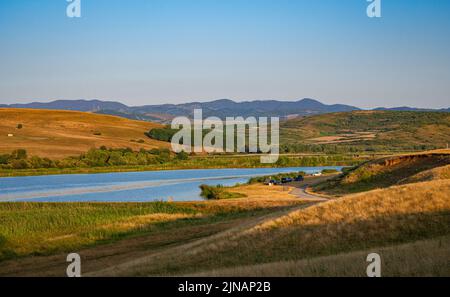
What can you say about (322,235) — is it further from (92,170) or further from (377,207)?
(92,170)

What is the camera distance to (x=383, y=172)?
168 ft

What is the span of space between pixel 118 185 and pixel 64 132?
189 ft

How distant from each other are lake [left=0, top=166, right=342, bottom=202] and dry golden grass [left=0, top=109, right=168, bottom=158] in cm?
2035

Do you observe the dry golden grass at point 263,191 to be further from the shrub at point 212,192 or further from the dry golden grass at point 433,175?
the dry golden grass at point 433,175

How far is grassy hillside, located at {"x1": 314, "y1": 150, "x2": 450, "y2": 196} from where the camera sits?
157 feet

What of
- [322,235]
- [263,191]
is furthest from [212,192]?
[322,235]

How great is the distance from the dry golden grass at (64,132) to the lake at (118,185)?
20347 millimetres

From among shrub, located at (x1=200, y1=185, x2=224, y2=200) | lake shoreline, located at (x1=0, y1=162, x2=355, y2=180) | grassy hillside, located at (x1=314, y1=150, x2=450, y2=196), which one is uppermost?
→ grassy hillside, located at (x1=314, y1=150, x2=450, y2=196)

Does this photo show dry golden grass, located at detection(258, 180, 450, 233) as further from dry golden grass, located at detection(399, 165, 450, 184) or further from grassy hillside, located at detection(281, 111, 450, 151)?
grassy hillside, located at detection(281, 111, 450, 151)

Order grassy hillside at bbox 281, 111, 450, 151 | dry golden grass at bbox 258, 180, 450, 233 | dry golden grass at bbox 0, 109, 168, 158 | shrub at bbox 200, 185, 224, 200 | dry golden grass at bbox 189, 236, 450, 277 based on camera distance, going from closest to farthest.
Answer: dry golden grass at bbox 189, 236, 450, 277
dry golden grass at bbox 258, 180, 450, 233
shrub at bbox 200, 185, 224, 200
dry golden grass at bbox 0, 109, 168, 158
grassy hillside at bbox 281, 111, 450, 151

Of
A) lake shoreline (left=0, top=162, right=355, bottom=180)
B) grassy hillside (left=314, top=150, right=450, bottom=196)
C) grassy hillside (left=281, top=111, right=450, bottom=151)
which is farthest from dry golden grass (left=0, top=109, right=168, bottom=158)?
grassy hillside (left=314, top=150, right=450, bottom=196)
